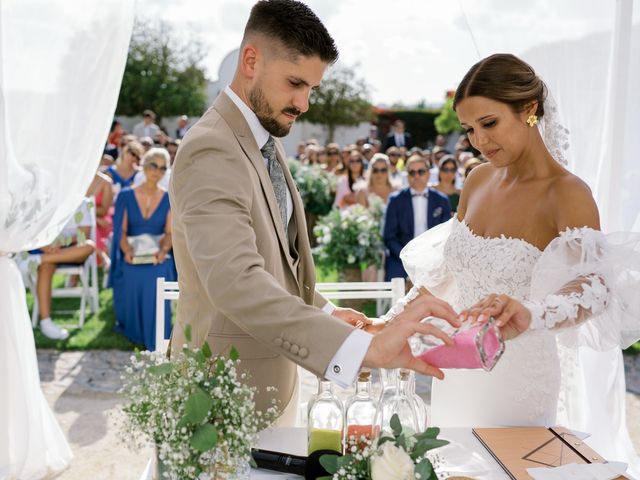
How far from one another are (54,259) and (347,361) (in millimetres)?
6681

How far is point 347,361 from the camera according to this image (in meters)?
1.85

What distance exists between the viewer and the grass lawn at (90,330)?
286 inches

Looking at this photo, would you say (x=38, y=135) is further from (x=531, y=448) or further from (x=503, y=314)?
(x=531, y=448)

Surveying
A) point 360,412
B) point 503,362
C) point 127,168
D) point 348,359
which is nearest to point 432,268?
point 503,362

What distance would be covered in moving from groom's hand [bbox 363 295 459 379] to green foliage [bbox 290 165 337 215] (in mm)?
10498

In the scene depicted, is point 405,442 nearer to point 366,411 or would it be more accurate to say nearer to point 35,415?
point 366,411

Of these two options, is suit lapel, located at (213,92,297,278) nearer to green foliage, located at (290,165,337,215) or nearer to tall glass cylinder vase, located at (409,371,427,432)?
tall glass cylinder vase, located at (409,371,427,432)

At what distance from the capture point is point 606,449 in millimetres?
3791

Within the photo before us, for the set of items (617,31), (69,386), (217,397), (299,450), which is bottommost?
(69,386)

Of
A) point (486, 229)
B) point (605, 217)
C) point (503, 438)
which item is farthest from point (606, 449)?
point (503, 438)

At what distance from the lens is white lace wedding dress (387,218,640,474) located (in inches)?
94.0

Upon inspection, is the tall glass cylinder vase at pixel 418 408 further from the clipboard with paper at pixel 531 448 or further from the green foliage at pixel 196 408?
the green foliage at pixel 196 408

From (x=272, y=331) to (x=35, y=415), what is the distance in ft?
9.29

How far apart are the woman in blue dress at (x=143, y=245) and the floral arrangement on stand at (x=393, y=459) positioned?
587 cm
